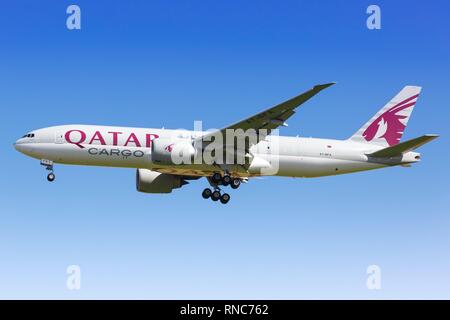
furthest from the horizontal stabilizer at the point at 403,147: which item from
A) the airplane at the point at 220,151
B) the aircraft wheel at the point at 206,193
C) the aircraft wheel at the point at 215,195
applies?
the aircraft wheel at the point at 206,193

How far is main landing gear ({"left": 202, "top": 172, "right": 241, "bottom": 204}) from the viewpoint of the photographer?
45.8 metres

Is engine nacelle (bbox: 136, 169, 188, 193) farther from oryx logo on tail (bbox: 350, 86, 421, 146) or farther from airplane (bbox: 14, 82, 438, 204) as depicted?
oryx logo on tail (bbox: 350, 86, 421, 146)

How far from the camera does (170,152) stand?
4341 cm

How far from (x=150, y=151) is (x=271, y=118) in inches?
271

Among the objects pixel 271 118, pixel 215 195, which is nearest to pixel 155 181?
pixel 215 195

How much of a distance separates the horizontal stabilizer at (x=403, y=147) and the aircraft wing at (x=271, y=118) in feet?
23.1

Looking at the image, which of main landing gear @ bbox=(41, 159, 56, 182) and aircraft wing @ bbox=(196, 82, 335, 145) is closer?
aircraft wing @ bbox=(196, 82, 335, 145)

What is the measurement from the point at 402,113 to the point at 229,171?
11.7 m

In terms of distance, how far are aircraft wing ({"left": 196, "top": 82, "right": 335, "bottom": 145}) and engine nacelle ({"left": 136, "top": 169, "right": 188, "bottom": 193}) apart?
5860mm

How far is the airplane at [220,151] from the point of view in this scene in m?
43.6

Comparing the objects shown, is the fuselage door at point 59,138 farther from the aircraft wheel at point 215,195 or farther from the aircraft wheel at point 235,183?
the aircraft wheel at point 235,183

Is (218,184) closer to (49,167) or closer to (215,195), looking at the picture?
(215,195)

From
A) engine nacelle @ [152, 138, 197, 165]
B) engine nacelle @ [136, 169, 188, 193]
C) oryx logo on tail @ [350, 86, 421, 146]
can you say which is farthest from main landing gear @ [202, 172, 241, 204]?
oryx logo on tail @ [350, 86, 421, 146]

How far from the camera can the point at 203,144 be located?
44.2m
